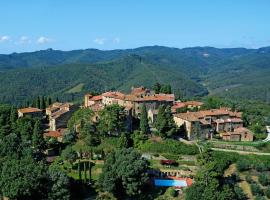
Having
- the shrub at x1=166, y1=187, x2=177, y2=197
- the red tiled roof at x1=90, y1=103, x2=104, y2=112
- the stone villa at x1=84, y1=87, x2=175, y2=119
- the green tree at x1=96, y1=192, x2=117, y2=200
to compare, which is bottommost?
the green tree at x1=96, y1=192, x2=117, y2=200

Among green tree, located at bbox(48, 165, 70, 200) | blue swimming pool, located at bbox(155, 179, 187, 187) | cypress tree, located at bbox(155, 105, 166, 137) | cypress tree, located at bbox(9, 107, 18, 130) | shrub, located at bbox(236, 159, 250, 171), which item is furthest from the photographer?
cypress tree, located at bbox(9, 107, 18, 130)

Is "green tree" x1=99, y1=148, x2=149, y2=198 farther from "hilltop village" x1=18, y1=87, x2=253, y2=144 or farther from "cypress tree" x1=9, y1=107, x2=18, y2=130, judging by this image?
"cypress tree" x1=9, y1=107, x2=18, y2=130

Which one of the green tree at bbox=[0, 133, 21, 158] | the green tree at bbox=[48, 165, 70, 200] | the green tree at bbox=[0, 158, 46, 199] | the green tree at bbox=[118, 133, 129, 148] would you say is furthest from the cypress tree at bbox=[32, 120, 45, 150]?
Result: the green tree at bbox=[118, 133, 129, 148]

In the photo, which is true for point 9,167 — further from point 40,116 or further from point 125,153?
point 40,116

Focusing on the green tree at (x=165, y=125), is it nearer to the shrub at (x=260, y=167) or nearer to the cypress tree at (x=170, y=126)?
the cypress tree at (x=170, y=126)

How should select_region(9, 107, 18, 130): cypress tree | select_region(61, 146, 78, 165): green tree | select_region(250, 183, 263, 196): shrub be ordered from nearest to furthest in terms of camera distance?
select_region(250, 183, 263, 196): shrub, select_region(61, 146, 78, 165): green tree, select_region(9, 107, 18, 130): cypress tree

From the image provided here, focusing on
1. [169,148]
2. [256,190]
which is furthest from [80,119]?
[256,190]

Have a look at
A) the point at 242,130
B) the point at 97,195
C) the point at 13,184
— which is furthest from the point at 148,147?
the point at 13,184

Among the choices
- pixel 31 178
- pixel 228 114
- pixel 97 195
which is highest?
pixel 228 114
